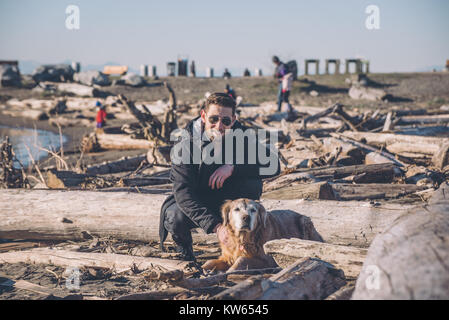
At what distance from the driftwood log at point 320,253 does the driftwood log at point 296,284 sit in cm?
21

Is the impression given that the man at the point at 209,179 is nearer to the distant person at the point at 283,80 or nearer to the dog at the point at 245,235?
the dog at the point at 245,235

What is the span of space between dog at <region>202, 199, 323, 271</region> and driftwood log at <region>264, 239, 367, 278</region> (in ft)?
0.52

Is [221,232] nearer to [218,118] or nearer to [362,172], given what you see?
[218,118]

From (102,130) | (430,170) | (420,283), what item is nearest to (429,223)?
(420,283)

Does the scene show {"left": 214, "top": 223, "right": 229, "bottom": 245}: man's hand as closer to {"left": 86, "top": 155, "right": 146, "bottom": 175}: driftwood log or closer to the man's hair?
the man's hair

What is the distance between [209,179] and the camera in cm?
443

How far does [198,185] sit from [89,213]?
2.03 metres

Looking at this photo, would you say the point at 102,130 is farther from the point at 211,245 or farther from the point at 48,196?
the point at 211,245

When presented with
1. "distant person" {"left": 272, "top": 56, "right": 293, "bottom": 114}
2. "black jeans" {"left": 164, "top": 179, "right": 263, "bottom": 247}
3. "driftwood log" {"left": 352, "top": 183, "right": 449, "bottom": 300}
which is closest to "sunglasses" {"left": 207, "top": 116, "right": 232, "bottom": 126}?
"black jeans" {"left": 164, "top": 179, "right": 263, "bottom": 247}

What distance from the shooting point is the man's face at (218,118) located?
426cm

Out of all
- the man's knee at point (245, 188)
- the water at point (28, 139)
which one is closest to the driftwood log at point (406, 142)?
the man's knee at point (245, 188)

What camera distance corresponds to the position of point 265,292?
3033 millimetres

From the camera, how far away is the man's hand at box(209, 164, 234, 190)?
4.37 m

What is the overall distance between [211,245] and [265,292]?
2460 millimetres
